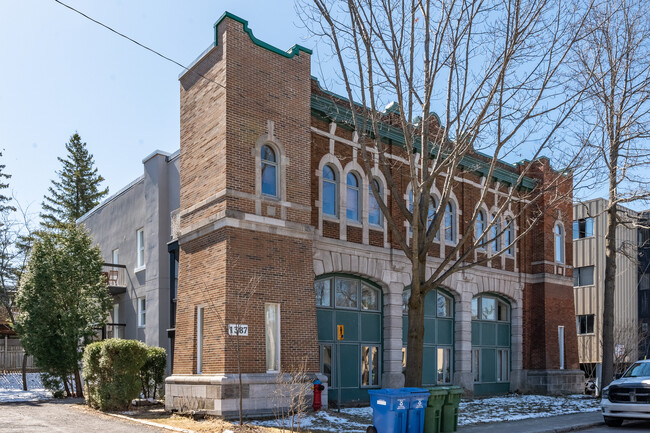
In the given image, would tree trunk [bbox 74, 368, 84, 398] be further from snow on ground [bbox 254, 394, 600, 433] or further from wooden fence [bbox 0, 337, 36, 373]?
wooden fence [bbox 0, 337, 36, 373]

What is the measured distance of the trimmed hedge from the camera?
17453mm

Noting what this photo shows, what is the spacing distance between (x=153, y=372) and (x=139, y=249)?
20.1ft

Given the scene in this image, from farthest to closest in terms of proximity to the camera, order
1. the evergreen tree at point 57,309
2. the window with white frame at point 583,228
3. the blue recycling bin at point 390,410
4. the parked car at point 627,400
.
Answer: the window with white frame at point 583,228, the evergreen tree at point 57,309, the parked car at point 627,400, the blue recycling bin at point 390,410

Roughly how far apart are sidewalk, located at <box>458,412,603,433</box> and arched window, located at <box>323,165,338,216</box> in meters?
8.00

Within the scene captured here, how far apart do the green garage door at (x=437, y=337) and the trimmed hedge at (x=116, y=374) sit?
9.31 metres

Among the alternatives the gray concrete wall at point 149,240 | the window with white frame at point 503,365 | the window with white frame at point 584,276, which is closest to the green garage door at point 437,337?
the window with white frame at point 503,365

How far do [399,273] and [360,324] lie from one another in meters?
2.36

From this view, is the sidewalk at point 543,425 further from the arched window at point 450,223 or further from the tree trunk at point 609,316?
the arched window at point 450,223

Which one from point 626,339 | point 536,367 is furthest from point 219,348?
point 626,339

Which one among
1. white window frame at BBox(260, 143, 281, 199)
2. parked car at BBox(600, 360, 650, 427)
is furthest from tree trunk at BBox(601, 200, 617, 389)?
white window frame at BBox(260, 143, 281, 199)

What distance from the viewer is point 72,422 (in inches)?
597

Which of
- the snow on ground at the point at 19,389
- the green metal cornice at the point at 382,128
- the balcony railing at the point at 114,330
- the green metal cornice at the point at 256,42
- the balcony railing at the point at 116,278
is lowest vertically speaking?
the snow on ground at the point at 19,389

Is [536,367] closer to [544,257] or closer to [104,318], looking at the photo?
→ [544,257]

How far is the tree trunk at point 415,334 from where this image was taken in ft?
44.9
